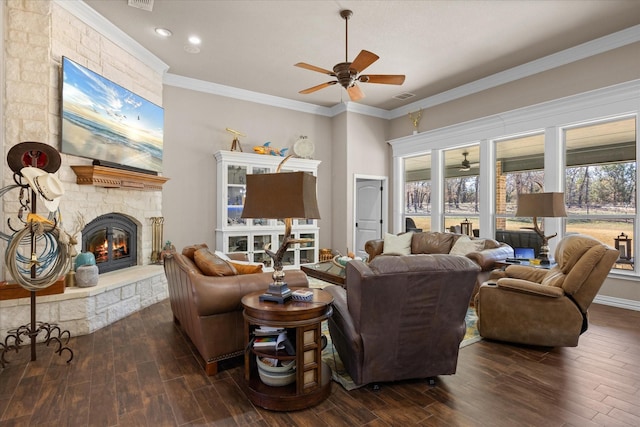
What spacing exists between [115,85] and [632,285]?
6.84 metres

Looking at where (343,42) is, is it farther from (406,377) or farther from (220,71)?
(406,377)

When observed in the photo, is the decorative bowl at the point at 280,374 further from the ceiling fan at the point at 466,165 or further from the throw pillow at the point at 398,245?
the ceiling fan at the point at 466,165

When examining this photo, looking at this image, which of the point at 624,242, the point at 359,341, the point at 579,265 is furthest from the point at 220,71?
the point at 624,242

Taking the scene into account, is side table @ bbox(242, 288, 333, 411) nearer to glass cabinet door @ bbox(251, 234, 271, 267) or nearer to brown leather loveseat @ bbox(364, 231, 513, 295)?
brown leather loveseat @ bbox(364, 231, 513, 295)

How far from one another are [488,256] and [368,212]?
3572mm

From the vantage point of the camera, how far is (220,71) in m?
5.34

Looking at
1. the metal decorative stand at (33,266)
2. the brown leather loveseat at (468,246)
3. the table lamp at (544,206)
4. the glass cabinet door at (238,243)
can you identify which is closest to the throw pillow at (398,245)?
the brown leather loveseat at (468,246)

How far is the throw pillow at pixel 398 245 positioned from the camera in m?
5.62

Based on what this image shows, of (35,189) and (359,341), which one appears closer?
(359,341)

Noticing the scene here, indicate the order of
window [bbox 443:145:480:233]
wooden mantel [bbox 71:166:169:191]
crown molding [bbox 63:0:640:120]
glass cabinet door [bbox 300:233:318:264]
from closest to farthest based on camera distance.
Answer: wooden mantel [bbox 71:166:169:191], crown molding [bbox 63:0:640:120], window [bbox 443:145:480:233], glass cabinet door [bbox 300:233:318:264]

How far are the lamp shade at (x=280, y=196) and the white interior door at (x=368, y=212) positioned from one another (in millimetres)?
5293

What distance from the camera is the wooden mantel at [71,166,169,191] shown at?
12.1ft

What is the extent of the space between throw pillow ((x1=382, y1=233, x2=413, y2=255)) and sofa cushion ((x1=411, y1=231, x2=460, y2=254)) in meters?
0.08

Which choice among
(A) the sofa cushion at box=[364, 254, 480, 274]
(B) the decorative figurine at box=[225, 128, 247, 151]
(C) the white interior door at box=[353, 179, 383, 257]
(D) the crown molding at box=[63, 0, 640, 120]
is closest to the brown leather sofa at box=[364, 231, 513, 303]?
(C) the white interior door at box=[353, 179, 383, 257]
